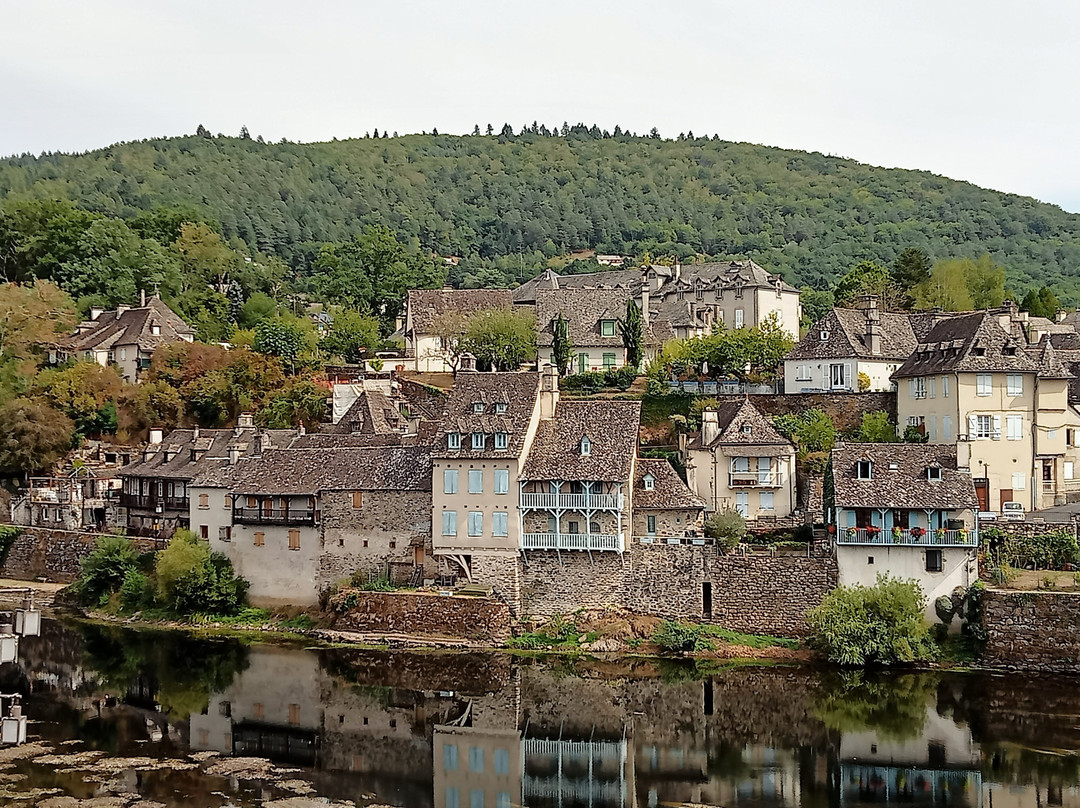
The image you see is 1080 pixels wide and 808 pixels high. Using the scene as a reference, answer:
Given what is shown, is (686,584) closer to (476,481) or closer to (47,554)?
(476,481)

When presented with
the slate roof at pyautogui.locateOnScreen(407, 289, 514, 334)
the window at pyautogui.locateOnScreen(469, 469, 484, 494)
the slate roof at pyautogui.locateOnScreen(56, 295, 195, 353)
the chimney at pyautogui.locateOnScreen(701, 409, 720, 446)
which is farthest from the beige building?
the slate roof at pyautogui.locateOnScreen(56, 295, 195, 353)

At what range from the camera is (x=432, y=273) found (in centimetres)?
10500

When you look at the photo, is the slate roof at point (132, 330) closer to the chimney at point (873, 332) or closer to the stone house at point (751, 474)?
the stone house at point (751, 474)

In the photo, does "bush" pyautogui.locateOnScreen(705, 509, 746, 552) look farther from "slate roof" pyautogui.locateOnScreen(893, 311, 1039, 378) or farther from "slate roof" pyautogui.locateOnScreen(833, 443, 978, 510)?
"slate roof" pyautogui.locateOnScreen(893, 311, 1039, 378)

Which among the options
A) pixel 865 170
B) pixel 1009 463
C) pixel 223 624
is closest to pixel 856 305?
pixel 1009 463

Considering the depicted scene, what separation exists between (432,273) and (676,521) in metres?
55.1

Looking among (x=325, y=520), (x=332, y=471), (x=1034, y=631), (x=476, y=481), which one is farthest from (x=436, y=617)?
(x=1034, y=631)

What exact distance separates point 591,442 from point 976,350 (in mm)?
19877

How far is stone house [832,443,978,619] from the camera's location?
1960 inches

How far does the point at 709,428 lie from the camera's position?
60.7 meters

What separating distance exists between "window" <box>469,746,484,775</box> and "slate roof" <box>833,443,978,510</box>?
1887 centimetres

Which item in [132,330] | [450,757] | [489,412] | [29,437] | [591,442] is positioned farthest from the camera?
[132,330]

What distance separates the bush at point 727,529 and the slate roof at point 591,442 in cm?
458

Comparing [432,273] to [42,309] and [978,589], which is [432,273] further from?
[978,589]
